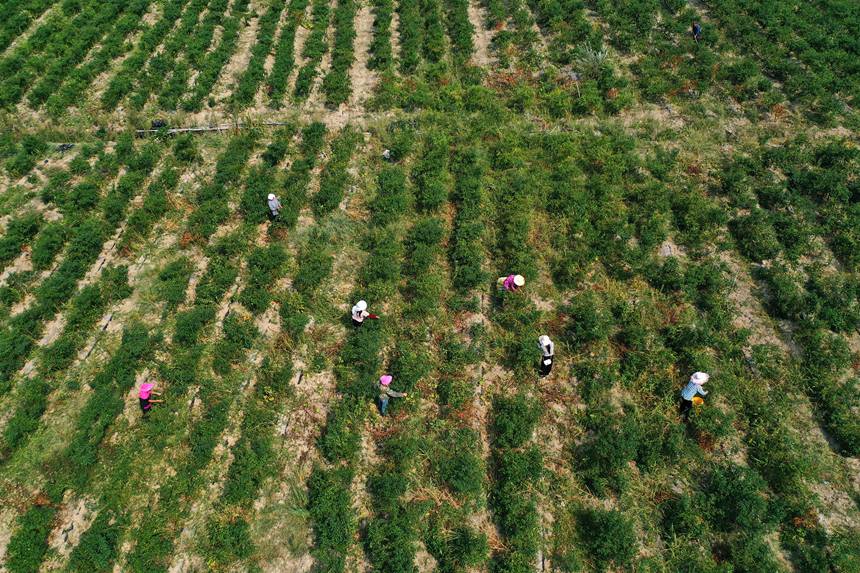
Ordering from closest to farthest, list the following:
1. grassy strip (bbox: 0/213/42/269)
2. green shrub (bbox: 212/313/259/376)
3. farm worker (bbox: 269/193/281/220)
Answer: green shrub (bbox: 212/313/259/376)
grassy strip (bbox: 0/213/42/269)
farm worker (bbox: 269/193/281/220)

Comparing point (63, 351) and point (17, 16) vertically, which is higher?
point (17, 16)

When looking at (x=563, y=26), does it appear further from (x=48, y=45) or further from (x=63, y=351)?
(x=48, y=45)

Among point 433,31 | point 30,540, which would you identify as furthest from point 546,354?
point 433,31

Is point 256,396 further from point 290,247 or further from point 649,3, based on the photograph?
point 649,3

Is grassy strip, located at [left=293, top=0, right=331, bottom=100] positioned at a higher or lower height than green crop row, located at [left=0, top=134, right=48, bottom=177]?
higher

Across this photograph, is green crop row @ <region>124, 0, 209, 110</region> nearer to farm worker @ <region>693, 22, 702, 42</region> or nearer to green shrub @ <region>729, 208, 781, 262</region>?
green shrub @ <region>729, 208, 781, 262</region>

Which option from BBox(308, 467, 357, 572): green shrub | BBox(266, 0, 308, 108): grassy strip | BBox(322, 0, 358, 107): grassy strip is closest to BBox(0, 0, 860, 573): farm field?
BBox(308, 467, 357, 572): green shrub

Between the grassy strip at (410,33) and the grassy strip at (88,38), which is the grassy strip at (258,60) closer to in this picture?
the grassy strip at (410,33)
